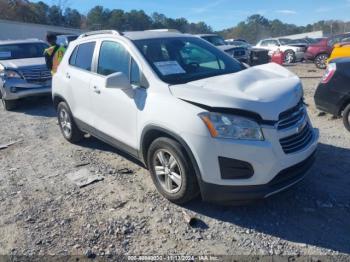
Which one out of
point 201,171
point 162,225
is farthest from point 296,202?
point 162,225

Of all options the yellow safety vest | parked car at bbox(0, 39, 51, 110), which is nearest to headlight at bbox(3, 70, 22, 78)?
parked car at bbox(0, 39, 51, 110)

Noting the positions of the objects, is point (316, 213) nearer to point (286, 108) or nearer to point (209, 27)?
point (286, 108)

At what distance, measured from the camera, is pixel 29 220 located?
376 cm

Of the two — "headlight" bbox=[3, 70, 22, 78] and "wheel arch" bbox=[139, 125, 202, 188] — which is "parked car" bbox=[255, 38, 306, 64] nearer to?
"headlight" bbox=[3, 70, 22, 78]

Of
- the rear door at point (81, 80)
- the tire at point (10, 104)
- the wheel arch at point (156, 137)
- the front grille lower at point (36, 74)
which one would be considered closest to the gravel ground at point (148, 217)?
the wheel arch at point (156, 137)

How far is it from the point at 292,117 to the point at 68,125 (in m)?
3.95

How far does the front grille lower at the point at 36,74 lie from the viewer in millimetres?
8961

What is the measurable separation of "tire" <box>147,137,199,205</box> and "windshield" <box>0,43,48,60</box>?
784cm

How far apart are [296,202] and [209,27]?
255 ft

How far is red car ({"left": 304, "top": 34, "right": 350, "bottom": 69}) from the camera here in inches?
635

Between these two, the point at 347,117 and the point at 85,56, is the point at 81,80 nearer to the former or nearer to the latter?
the point at 85,56

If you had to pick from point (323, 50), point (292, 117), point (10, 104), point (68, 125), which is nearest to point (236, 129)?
point (292, 117)

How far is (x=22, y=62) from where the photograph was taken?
30.7ft

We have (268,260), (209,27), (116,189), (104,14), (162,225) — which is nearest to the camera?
(268,260)
